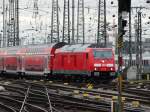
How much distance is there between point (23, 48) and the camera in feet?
173

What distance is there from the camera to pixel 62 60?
141 ft

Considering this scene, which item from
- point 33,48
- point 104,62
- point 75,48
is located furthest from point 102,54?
point 33,48

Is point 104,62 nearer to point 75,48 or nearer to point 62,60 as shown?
point 75,48

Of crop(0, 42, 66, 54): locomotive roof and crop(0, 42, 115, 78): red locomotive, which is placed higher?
crop(0, 42, 66, 54): locomotive roof

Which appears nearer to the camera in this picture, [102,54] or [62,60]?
[102,54]

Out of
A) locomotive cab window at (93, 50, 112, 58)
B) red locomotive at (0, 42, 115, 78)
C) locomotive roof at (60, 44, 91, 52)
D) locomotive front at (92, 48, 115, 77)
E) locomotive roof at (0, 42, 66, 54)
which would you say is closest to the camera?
locomotive front at (92, 48, 115, 77)

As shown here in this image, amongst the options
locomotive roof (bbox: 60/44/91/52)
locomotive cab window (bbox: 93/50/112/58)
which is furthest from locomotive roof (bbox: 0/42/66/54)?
locomotive cab window (bbox: 93/50/112/58)

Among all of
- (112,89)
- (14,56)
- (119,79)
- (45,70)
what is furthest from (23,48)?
(119,79)

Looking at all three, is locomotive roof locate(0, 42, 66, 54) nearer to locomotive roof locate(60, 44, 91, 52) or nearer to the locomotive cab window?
locomotive roof locate(60, 44, 91, 52)

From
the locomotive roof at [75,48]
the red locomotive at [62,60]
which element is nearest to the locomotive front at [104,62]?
the red locomotive at [62,60]

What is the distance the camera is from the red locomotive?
39.6m

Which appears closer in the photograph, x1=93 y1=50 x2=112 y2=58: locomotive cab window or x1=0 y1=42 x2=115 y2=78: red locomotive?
x1=0 y1=42 x2=115 y2=78: red locomotive

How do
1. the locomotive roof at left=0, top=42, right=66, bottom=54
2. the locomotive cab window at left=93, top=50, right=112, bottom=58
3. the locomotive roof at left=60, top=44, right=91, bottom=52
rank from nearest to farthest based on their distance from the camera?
the locomotive cab window at left=93, top=50, right=112, bottom=58 < the locomotive roof at left=60, top=44, right=91, bottom=52 < the locomotive roof at left=0, top=42, right=66, bottom=54

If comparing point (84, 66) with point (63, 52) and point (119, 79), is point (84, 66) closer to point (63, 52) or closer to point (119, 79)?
point (63, 52)
